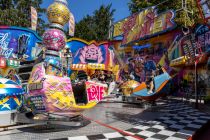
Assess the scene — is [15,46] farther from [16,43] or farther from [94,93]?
[94,93]

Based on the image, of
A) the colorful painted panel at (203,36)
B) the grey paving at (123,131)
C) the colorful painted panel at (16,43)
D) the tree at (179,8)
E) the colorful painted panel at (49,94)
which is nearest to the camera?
the grey paving at (123,131)

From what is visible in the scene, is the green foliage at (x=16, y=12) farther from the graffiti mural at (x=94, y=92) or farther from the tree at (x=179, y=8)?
the graffiti mural at (x=94, y=92)

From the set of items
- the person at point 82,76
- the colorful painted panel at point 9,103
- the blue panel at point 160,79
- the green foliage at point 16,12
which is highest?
the green foliage at point 16,12

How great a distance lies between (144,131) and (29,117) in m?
2.44

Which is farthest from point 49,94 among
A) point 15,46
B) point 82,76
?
point 15,46

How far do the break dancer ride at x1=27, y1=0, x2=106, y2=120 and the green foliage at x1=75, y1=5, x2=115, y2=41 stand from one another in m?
25.5

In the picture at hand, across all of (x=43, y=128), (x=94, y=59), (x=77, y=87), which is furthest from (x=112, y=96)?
(x=94, y=59)

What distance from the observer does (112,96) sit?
9.73 metres

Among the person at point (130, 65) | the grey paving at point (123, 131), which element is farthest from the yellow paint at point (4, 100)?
the person at point (130, 65)

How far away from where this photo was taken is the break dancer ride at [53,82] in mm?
3988

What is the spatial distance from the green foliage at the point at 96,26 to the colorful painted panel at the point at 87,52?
12.4 m

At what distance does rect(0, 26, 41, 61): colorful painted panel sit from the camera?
569 inches

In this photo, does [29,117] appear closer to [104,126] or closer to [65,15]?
[104,126]

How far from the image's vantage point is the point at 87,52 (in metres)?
17.8
